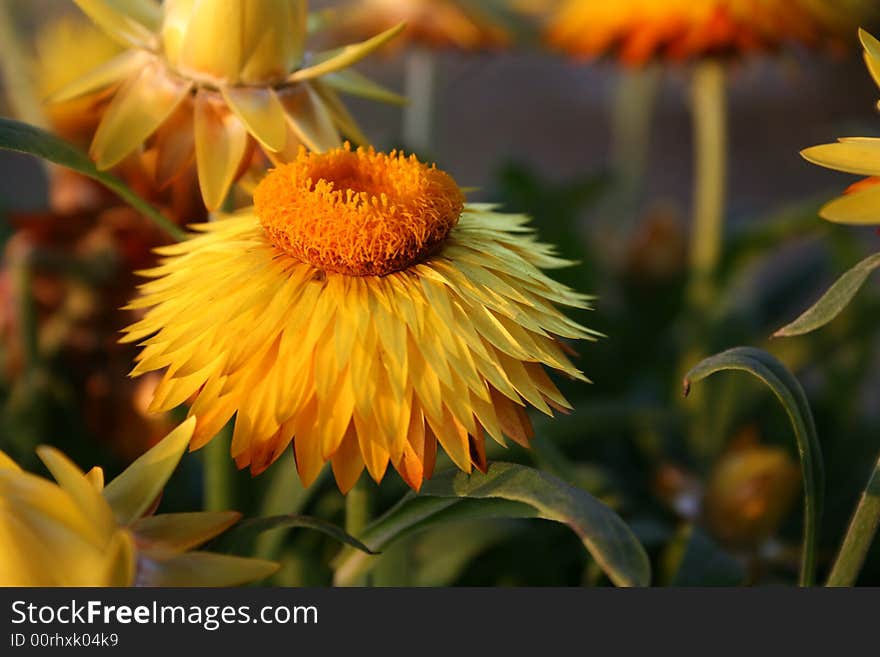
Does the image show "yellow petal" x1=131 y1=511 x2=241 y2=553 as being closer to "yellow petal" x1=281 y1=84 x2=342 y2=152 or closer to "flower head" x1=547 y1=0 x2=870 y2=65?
"yellow petal" x1=281 y1=84 x2=342 y2=152

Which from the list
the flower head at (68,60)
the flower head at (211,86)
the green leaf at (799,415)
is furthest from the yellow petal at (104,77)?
the flower head at (68,60)

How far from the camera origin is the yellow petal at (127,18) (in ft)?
2.27

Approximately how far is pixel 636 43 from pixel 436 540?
0.61 metres

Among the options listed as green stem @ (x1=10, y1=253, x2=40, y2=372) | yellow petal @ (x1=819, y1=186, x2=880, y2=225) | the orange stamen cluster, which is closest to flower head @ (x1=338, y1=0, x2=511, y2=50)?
green stem @ (x1=10, y1=253, x2=40, y2=372)

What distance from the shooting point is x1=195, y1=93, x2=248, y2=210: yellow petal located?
26.5 inches

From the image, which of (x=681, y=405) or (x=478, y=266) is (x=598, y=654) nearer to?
(x=478, y=266)

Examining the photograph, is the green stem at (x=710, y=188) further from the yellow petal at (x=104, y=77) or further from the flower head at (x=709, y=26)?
the yellow petal at (x=104, y=77)

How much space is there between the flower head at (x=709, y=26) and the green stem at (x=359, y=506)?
0.73m

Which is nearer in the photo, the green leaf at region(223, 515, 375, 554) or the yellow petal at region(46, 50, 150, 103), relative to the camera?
the green leaf at region(223, 515, 375, 554)

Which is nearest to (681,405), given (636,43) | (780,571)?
(780,571)

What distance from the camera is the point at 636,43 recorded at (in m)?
1.23

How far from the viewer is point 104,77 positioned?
707 millimetres

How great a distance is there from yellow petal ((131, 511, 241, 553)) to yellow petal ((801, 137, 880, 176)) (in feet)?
1.15

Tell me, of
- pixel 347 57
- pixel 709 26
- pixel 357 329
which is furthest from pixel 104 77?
pixel 709 26
